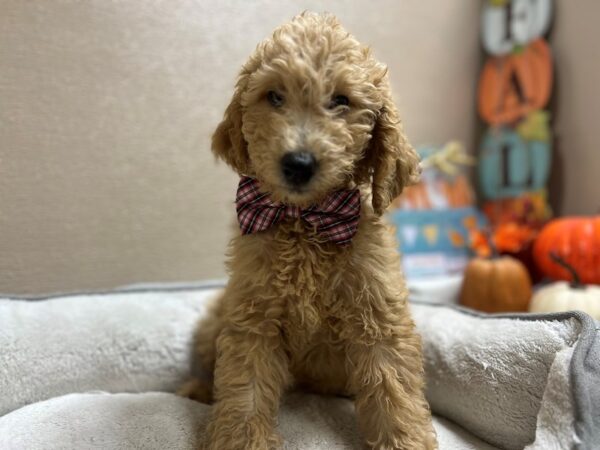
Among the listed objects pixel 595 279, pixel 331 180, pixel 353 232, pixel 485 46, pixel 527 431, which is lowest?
pixel 527 431

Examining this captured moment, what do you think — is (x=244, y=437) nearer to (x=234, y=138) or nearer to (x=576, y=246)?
(x=234, y=138)

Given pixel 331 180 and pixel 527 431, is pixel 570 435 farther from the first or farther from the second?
pixel 331 180

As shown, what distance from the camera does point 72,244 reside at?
199 cm

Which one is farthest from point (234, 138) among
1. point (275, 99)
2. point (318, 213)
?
point (318, 213)

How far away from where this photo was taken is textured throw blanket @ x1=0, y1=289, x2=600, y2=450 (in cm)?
122

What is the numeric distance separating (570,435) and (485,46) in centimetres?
255

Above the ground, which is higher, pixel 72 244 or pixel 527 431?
pixel 72 244

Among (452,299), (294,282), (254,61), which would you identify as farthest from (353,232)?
(452,299)

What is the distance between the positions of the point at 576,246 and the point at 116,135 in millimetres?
2122

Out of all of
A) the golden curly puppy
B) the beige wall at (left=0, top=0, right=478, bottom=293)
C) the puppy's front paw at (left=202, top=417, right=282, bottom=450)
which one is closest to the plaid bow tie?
the golden curly puppy

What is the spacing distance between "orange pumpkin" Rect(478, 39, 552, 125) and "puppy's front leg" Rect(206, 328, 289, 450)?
2.28 meters

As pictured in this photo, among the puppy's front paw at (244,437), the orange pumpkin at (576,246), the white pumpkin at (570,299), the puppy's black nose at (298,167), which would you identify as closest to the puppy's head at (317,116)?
the puppy's black nose at (298,167)

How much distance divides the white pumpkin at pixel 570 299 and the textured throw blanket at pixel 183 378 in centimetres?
63

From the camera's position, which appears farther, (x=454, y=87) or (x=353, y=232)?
(x=454, y=87)
